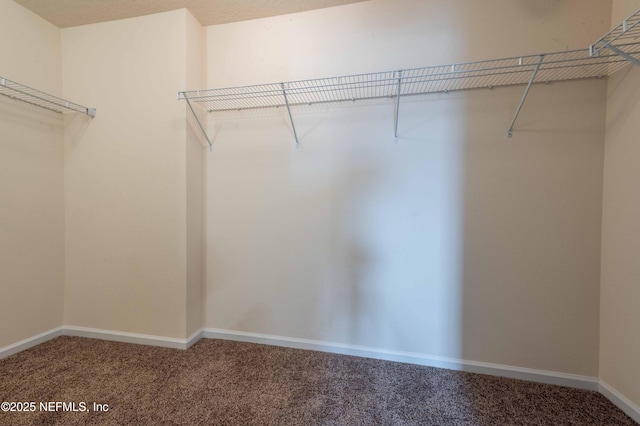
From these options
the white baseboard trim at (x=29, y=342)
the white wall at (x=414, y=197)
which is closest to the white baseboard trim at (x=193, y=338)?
the white wall at (x=414, y=197)

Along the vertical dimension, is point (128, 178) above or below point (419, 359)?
above

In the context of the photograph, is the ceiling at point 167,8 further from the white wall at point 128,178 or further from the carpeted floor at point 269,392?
the carpeted floor at point 269,392

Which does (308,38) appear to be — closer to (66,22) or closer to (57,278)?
(66,22)

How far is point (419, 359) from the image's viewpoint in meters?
1.51

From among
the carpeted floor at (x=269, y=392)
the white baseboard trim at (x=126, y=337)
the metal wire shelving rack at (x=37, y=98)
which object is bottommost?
the carpeted floor at (x=269, y=392)

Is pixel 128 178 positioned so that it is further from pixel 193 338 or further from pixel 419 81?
pixel 419 81

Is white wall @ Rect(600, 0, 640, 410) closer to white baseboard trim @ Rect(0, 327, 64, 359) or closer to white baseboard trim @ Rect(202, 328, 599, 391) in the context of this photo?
white baseboard trim @ Rect(202, 328, 599, 391)

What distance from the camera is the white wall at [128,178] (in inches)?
65.9

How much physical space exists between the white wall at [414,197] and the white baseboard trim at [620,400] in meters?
0.09

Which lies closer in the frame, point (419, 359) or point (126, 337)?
point (419, 359)

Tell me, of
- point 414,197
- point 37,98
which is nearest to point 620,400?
point 414,197

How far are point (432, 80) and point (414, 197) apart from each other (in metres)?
0.68

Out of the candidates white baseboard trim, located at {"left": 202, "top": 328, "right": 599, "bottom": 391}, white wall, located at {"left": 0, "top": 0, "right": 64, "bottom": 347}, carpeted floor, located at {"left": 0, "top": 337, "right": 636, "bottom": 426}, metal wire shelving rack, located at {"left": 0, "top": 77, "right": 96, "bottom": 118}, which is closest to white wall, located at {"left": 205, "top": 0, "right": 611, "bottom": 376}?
white baseboard trim, located at {"left": 202, "top": 328, "right": 599, "bottom": 391}

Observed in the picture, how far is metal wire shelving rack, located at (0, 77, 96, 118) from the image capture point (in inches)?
60.0
